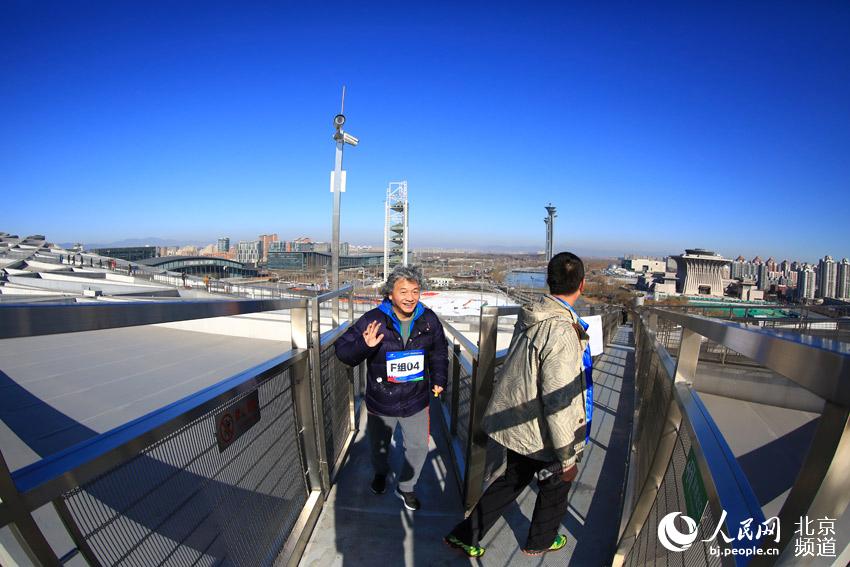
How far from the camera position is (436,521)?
2.49 metres

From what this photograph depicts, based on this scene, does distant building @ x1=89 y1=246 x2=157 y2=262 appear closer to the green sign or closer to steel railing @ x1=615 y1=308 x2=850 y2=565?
steel railing @ x1=615 y1=308 x2=850 y2=565

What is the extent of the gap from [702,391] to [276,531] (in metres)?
7.16

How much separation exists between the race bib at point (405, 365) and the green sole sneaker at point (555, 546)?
3.91 ft

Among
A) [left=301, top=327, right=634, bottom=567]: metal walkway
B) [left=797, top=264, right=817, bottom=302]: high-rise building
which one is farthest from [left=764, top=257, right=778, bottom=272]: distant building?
[left=301, top=327, right=634, bottom=567]: metal walkway

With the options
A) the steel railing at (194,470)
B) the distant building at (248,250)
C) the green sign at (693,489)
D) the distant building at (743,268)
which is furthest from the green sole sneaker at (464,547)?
the distant building at (248,250)

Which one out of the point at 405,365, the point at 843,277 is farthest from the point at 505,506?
the point at 843,277

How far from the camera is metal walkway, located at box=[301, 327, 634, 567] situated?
85.2 inches

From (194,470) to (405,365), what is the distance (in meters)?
1.43

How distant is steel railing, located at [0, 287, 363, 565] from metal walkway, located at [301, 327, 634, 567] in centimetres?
19

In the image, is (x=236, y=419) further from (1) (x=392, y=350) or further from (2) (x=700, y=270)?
(2) (x=700, y=270)

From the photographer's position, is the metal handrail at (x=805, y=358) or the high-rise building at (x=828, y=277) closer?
the metal handrail at (x=805, y=358)

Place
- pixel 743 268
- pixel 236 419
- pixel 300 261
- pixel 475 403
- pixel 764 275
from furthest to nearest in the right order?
pixel 743 268, pixel 300 261, pixel 764 275, pixel 475 403, pixel 236 419

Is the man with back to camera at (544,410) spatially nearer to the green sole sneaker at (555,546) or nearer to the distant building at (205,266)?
the green sole sneaker at (555,546)

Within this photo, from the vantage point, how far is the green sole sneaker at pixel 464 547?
7.06 feet
